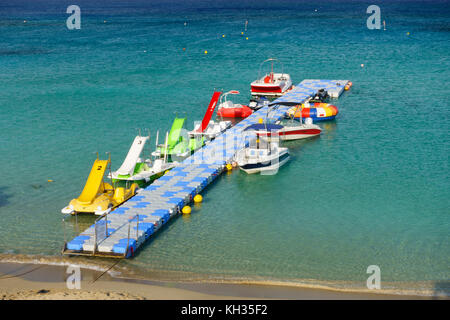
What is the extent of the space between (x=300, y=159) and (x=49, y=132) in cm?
1859

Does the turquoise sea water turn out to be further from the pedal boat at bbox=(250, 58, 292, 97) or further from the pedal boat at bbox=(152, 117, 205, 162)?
the pedal boat at bbox=(152, 117, 205, 162)

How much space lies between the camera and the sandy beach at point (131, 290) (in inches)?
796

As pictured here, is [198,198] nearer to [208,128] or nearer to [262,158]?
[262,158]

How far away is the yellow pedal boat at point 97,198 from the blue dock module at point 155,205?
604 millimetres

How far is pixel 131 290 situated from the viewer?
20906 mm

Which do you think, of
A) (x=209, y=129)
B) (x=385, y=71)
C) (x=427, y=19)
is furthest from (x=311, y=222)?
(x=427, y=19)

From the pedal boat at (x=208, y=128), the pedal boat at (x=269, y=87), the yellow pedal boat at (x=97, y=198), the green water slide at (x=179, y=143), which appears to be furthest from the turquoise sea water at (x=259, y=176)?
the pedal boat at (x=208, y=128)

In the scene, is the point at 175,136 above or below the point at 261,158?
above


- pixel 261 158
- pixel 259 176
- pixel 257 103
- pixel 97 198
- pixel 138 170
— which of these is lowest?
pixel 259 176

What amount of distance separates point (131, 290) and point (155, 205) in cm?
681

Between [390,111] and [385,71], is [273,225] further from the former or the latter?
[385,71]

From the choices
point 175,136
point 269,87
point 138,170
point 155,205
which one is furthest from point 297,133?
point 155,205

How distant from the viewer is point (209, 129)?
40.1 meters
